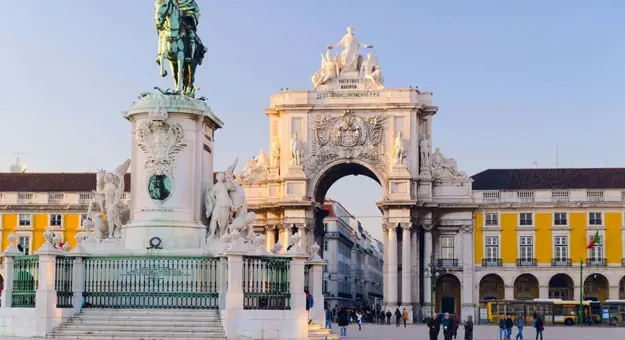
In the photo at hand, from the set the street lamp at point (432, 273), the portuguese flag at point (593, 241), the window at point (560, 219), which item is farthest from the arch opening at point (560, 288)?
the street lamp at point (432, 273)

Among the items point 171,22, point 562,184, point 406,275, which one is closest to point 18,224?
point 406,275

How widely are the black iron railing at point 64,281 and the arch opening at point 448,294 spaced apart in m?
58.3

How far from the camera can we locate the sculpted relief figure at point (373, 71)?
79875 mm

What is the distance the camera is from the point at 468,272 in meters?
79.3

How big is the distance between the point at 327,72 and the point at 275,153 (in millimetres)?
6639

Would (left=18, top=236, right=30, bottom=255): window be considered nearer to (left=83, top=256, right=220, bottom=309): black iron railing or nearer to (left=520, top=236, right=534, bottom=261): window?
(left=520, top=236, right=534, bottom=261): window

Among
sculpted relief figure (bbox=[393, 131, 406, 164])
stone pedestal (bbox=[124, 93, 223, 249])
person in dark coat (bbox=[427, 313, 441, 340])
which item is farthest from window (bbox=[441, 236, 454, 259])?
stone pedestal (bbox=[124, 93, 223, 249])

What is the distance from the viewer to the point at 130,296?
24.7 m

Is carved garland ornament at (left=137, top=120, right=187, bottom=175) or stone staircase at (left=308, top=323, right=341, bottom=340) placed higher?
carved garland ornament at (left=137, top=120, right=187, bottom=175)

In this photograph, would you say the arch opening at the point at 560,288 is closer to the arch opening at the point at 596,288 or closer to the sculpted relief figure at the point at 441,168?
the arch opening at the point at 596,288

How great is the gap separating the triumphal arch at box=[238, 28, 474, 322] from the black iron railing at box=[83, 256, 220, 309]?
52914mm

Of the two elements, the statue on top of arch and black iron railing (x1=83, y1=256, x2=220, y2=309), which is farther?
the statue on top of arch

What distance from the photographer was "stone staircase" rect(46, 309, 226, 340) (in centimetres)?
2353

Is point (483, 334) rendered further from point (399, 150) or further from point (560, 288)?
point (560, 288)
